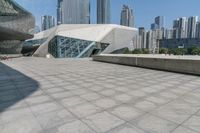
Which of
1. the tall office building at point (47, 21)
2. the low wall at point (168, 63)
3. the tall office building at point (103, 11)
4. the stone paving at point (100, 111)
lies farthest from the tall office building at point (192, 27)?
the stone paving at point (100, 111)

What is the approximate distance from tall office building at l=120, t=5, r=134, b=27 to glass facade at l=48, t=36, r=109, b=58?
14029 cm

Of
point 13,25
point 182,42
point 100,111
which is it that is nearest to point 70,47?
point 13,25

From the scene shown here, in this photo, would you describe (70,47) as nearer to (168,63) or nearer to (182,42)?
(168,63)

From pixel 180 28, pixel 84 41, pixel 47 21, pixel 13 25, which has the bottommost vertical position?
pixel 84 41

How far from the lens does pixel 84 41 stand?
125 feet

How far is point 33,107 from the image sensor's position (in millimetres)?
3809

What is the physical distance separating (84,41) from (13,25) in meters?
16.4

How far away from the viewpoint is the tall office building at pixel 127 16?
550 ft

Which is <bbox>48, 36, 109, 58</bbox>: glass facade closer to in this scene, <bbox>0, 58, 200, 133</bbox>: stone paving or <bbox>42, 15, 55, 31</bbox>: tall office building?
<bbox>0, 58, 200, 133</bbox>: stone paving

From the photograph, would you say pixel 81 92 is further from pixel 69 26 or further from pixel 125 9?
pixel 125 9

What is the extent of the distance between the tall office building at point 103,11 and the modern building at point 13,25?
148983 mm

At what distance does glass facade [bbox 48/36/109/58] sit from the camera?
1426 inches

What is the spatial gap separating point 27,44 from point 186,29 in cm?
11858

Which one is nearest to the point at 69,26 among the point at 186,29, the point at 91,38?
the point at 91,38
